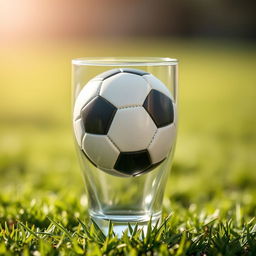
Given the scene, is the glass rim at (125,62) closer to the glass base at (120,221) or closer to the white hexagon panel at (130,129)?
the white hexagon panel at (130,129)

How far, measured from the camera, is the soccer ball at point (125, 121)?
9.79ft

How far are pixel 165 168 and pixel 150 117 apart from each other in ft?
1.33

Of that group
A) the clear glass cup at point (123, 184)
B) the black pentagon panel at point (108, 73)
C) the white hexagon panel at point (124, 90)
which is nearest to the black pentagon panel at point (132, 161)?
the clear glass cup at point (123, 184)

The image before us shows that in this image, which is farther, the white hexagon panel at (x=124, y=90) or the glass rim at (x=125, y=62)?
the glass rim at (x=125, y=62)

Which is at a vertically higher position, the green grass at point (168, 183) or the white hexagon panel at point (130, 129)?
the white hexagon panel at point (130, 129)

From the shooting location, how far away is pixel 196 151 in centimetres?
683

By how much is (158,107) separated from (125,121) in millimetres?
225

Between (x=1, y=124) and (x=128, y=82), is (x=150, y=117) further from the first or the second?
(x=1, y=124)

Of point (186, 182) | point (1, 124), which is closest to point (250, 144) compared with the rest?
point (186, 182)

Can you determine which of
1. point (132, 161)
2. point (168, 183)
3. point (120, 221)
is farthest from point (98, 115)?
point (168, 183)

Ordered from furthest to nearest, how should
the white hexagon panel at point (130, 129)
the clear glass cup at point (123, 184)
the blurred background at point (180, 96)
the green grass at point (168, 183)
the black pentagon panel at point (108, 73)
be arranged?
the blurred background at point (180, 96), the clear glass cup at point (123, 184), the black pentagon panel at point (108, 73), the white hexagon panel at point (130, 129), the green grass at point (168, 183)

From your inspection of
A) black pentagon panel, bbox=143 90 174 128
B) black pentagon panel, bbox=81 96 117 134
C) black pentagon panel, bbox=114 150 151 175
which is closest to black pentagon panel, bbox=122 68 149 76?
black pentagon panel, bbox=143 90 174 128

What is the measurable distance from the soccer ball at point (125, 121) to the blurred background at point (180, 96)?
4.05 feet

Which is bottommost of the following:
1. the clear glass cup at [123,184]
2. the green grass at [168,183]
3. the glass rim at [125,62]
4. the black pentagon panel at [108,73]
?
the green grass at [168,183]
